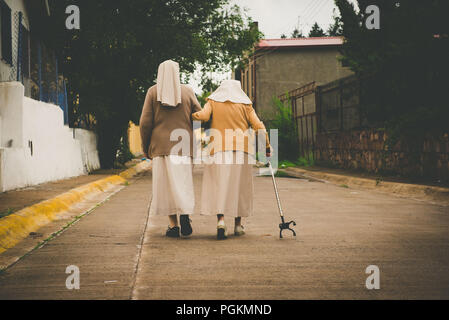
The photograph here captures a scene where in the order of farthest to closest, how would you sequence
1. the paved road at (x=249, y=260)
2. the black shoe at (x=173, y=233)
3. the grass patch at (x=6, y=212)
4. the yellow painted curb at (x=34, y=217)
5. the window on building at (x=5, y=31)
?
1. the window on building at (x=5, y=31)
2. the grass patch at (x=6, y=212)
3. the black shoe at (x=173, y=233)
4. the yellow painted curb at (x=34, y=217)
5. the paved road at (x=249, y=260)

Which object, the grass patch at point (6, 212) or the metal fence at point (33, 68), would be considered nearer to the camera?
the grass patch at point (6, 212)

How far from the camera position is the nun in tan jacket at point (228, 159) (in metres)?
6.67

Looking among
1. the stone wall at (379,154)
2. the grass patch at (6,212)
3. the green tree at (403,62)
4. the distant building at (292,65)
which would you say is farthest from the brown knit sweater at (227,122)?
the distant building at (292,65)

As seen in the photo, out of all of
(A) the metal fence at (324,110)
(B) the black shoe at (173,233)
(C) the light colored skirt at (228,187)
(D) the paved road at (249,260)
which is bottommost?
(D) the paved road at (249,260)

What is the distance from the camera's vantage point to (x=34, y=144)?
42.3 feet

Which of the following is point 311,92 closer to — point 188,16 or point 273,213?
point 188,16

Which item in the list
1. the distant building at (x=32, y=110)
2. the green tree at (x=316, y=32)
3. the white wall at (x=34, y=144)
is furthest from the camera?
the green tree at (x=316, y=32)

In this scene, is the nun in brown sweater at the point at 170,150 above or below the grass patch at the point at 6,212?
above

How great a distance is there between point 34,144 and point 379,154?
902 cm

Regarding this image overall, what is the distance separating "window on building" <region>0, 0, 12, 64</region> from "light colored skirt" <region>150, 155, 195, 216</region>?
7911 mm

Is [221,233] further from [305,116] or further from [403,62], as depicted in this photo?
[305,116]

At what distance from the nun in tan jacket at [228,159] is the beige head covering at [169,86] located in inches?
11.7

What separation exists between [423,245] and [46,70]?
440 inches

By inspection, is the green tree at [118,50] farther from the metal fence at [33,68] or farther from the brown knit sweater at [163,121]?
the brown knit sweater at [163,121]
